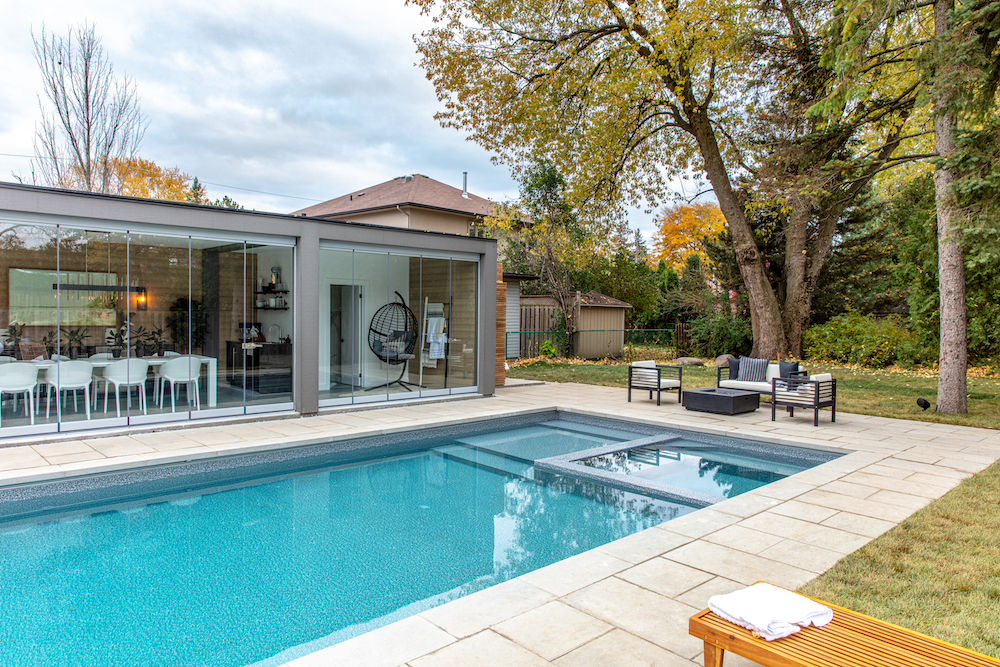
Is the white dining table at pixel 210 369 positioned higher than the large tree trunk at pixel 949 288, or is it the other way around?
the large tree trunk at pixel 949 288

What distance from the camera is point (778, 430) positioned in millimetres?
7422

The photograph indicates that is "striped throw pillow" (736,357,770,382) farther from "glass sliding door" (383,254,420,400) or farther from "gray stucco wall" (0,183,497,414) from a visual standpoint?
"glass sliding door" (383,254,420,400)

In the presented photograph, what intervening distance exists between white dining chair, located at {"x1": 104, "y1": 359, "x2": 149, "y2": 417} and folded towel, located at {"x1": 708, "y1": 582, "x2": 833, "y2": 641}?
7.02m

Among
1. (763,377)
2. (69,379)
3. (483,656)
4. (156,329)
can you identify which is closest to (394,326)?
(156,329)

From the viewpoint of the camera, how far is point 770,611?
2.09m

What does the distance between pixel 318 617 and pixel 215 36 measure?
15753 mm

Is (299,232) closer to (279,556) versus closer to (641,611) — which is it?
(279,556)

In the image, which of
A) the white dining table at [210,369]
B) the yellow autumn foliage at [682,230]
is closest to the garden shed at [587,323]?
the yellow autumn foliage at [682,230]

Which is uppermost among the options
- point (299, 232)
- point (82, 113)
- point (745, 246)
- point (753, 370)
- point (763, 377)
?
point (82, 113)

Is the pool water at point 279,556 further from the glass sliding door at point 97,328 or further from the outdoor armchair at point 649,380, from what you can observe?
the outdoor armchair at point 649,380

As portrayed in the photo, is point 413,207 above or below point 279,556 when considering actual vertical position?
above

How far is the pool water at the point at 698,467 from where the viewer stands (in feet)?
19.3

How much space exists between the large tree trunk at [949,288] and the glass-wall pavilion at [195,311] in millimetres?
6931

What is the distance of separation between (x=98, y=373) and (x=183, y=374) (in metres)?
0.88
